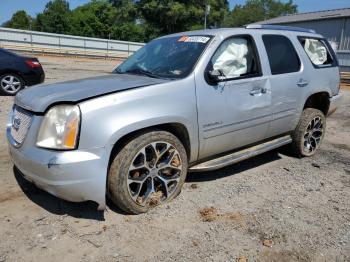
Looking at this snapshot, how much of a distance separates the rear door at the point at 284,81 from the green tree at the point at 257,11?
9793 centimetres

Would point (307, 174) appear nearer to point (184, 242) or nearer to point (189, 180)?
point (189, 180)

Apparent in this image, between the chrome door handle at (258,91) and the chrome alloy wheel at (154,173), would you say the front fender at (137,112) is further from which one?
the chrome door handle at (258,91)

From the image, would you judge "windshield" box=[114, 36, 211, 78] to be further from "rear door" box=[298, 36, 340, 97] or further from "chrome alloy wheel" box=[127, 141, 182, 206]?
"rear door" box=[298, 36, 340, 97]

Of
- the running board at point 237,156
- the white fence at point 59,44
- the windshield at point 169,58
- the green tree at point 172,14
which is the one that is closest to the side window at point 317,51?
the running board at point 237,156

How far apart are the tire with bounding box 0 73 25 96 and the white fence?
20.0 m

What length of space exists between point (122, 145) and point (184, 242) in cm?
102

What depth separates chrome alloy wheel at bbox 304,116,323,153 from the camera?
538 centimetres

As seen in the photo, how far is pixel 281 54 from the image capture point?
187 inches

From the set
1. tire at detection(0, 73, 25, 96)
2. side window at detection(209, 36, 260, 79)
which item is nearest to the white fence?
tire at detection(0, 73, 25, 96)

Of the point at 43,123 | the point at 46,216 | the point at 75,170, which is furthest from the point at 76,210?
the point at 43,123

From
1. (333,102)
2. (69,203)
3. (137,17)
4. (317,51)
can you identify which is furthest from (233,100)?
(137,17)

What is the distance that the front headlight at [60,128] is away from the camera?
9.93ft

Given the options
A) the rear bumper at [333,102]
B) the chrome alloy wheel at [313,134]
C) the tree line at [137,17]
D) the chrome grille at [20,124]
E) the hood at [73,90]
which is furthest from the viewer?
the tree line at [137,17]

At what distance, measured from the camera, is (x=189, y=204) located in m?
3.82
